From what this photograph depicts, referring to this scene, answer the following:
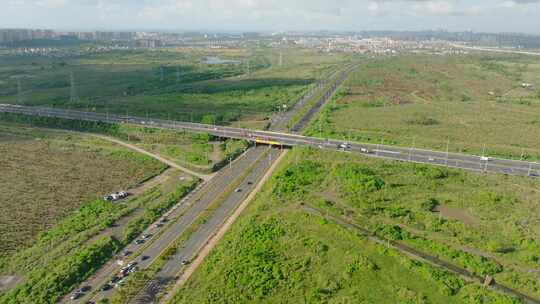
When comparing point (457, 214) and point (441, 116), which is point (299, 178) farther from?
point (441, 116)

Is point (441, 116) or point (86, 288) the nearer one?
point (86, 288)

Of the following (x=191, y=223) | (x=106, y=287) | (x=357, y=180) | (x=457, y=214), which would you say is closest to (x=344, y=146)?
(x=357, y=180)

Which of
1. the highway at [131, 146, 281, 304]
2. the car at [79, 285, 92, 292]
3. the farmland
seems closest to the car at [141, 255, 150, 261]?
the highway at [131, 146, 281, 304]

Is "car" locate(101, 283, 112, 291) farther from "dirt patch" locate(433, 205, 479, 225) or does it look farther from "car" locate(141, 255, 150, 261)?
"dirt patch" locate(433, 205, 479, 225)

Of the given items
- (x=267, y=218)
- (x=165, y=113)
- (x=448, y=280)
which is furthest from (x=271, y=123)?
(x=448, y=280)

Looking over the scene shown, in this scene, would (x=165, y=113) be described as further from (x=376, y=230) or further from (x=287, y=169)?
(x=376, y=230)

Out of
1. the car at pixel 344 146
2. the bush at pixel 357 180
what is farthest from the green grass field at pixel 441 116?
the bush at pixel 357 180
